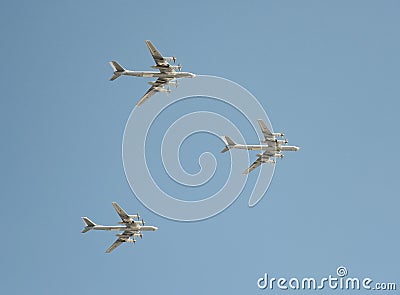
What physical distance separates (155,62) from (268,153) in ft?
91.8

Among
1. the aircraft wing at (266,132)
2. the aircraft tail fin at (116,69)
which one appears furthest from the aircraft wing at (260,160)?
the aircraft tail fin at (116,69)

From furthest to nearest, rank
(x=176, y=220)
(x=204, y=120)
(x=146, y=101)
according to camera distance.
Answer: (x=146, y=101)
(x=204, y=120)
(x=176, y=220)

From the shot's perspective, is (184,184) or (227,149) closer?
(184,184)

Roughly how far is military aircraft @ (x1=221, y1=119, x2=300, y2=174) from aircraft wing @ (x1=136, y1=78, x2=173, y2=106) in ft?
50.8

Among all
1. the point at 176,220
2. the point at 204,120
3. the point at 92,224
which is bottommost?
the point at 176,220

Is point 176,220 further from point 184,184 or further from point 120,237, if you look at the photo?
point 120,237

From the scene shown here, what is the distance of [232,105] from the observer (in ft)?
372

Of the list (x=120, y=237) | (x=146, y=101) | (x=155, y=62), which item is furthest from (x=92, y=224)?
(x=155, y=62)

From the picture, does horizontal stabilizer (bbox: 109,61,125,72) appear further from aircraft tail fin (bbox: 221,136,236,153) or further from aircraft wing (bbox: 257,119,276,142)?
aircraft wing (bbox: 257,119,276,142)

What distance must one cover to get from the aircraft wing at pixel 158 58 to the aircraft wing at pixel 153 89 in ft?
8.60

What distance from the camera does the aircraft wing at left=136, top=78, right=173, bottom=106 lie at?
4889 inches

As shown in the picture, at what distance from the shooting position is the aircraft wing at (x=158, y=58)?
117 meters

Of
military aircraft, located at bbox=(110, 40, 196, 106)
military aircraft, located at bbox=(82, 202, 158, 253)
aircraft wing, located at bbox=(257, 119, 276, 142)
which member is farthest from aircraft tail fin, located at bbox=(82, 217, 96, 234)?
aircraft wing, located at bbox=(257, 119, 276, 142)

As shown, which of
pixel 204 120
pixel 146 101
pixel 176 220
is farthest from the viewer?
pixel 146 101
